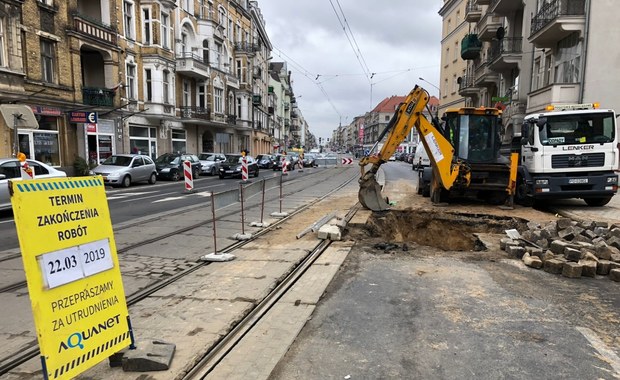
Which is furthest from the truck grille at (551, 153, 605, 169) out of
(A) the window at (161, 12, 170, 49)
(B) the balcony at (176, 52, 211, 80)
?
(B) the balcony at (176, 52, 211, 80)

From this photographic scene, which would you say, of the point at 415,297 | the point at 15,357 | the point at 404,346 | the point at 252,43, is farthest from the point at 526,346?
the point at 252,43

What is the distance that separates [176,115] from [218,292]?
103 feet

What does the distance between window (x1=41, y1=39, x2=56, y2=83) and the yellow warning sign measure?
22.1m

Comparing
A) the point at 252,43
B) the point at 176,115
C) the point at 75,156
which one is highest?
the point at 252,43

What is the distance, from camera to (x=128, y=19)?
28.6 m

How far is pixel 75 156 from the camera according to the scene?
23.5 m

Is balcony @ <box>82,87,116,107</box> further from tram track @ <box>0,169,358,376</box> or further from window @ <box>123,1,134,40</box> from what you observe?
tram track @ <box>0,169,358,376</box>

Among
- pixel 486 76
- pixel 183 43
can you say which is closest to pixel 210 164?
pixel 183 43

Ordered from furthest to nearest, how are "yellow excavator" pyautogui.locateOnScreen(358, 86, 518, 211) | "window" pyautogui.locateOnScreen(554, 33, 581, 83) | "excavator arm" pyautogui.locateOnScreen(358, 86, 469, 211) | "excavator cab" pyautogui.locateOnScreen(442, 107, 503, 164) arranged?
"window" pyautogui.locateOnScreen(554, 33, 581, 83), "excavator cab" pyautogui.locateOnScreen(442, 107, 503, 164), "yellow excavator" pyautogui.locateOnScreen(358, 86, 518, 211), "excavator arm" pyautogui.locateOnScreen(358, 86, 469, 211)

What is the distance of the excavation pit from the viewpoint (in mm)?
10344

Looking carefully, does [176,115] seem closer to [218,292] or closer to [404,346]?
[218,292]


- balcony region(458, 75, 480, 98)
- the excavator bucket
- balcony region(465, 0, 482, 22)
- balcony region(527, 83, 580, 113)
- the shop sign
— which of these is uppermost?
balcony region(465, 0, 482, 22)

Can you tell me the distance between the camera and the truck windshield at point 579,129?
1178 centimetres

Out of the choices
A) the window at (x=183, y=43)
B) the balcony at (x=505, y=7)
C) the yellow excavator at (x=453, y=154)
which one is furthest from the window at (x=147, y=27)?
the yellow excavator at (x=453, y=154)
